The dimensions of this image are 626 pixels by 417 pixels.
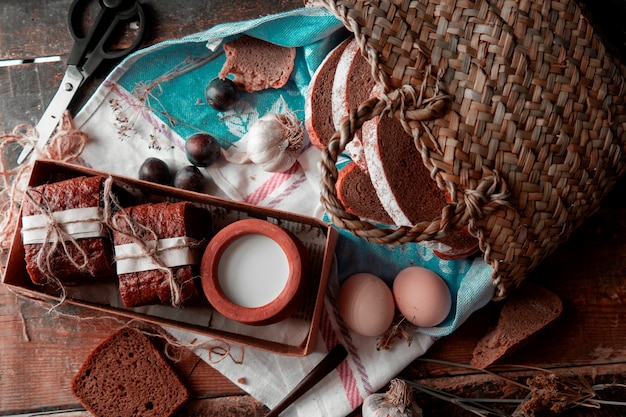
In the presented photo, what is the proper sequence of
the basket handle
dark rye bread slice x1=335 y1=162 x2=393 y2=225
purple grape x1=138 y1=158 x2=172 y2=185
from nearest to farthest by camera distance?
the basket handle
dark rye bread slice x1=335 y1=162 x2=393 y2=225
purple grape x1=138 y1=158 x2=172 y2=185

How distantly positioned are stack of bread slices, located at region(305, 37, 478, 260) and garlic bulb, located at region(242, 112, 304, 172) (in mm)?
46

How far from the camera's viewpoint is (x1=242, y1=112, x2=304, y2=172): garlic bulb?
1.36 meters

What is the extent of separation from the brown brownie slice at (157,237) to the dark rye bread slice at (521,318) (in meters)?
0.74

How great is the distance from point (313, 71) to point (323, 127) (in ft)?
0.55

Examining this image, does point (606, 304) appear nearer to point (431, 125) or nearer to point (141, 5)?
point (431, 125)

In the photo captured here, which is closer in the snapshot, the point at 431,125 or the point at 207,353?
the point at 431,125

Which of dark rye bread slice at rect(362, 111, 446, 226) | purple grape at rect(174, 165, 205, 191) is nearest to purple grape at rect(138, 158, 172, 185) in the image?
purple grape at rect(174, 165, 205, 191)

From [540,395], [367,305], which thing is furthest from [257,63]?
[540,395]

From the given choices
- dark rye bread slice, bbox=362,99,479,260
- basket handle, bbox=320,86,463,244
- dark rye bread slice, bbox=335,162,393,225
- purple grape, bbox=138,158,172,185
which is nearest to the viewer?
basket handle, bbox=320,86,463,244

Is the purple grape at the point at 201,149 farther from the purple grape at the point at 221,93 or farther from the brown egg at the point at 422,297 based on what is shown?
the brown egg at the point at 422,297

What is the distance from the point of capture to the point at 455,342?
1.44 metres

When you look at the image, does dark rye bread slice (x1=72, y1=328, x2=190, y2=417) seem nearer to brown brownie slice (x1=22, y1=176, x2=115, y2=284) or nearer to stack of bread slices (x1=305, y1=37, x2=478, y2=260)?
brown brownie slice (x1=22, y1=176, x2=115, y2=284)

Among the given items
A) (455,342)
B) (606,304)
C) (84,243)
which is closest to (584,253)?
(606,304)

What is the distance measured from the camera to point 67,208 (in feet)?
4.06
